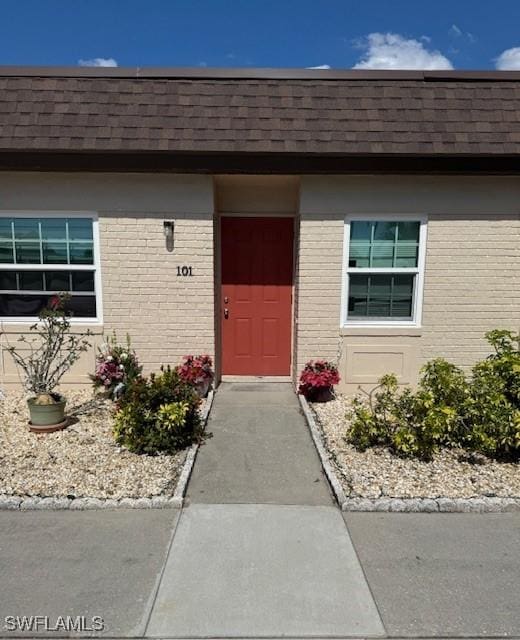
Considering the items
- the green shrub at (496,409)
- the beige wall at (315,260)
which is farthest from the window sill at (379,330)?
the green shrub at (496,409)

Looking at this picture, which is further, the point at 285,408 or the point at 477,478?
the point at 285,408

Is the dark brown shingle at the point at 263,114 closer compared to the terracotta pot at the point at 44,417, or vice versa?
the terracotta pot at the point at 44,417

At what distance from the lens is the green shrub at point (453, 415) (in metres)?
4.13

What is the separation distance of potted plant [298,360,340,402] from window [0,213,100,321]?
9.91ft

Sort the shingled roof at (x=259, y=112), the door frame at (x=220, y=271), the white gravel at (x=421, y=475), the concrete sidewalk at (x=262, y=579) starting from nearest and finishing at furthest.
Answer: the concrete sidewalk at (x=262, y=579), the white gravel at (x=421, y=475), the shingled roof at (x=259, y=112), the door frame at (x=220, y=271)

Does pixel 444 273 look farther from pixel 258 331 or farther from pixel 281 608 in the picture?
pixel 281 608

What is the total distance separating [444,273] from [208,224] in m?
3.32

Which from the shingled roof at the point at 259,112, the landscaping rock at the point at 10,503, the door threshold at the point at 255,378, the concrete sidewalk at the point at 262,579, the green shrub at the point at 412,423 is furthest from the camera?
the door threshold at the point at 255,378

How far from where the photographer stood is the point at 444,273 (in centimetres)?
611

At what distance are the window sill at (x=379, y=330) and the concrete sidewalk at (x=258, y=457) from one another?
125 cm

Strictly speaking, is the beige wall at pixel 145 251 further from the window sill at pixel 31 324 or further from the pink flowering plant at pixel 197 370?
the pink flowering plant at pixel 197 370

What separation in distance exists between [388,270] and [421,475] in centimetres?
299

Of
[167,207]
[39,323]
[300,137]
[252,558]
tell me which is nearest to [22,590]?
[252,558]

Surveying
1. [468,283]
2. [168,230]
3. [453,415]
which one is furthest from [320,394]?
[168,230]
